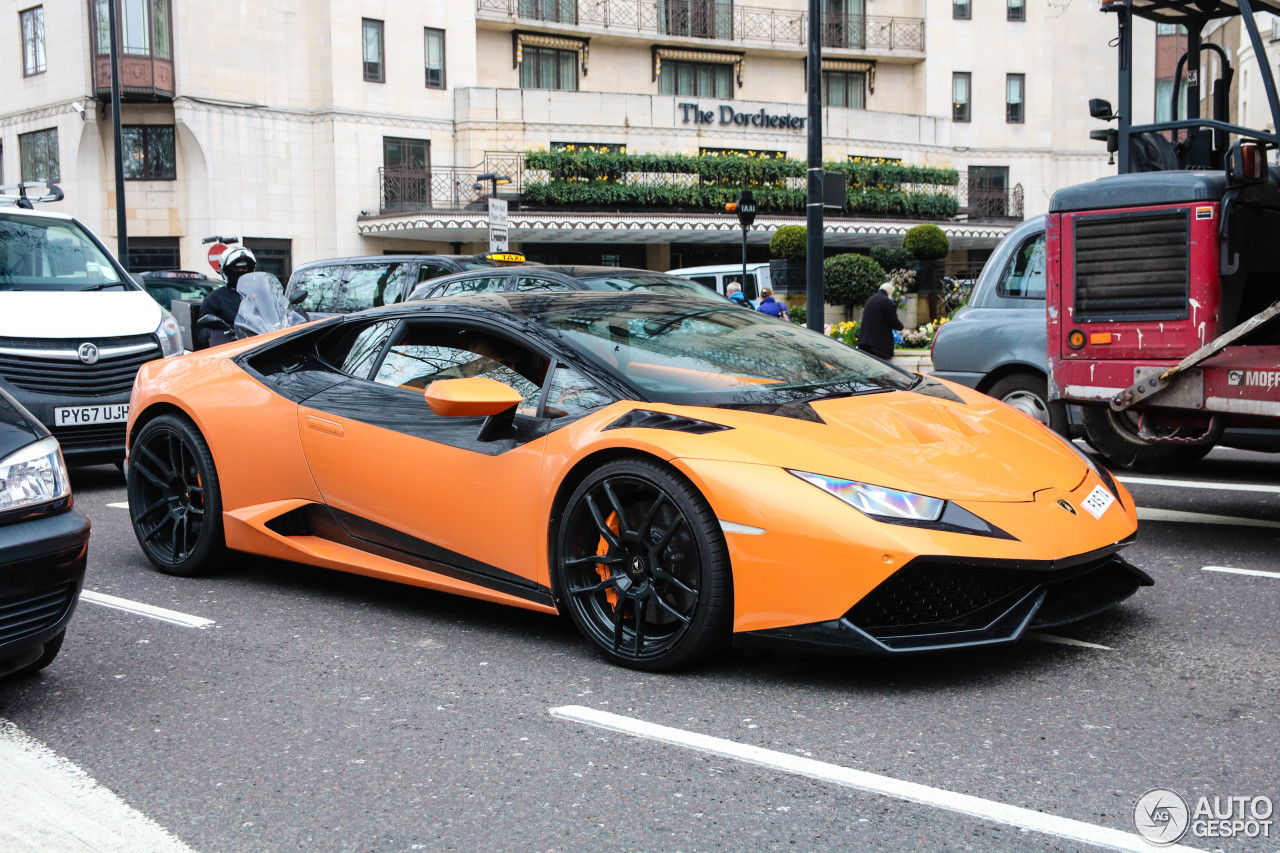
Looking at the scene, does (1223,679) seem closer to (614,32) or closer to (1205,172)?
(1205,172)

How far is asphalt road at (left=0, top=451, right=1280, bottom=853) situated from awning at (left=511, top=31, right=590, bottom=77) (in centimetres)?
3758

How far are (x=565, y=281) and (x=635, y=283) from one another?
507 mm

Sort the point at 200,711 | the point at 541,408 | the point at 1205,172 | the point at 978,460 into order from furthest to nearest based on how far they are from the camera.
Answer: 1. the point at 1205,172
2. the point at 541,408
3. the point at 978,460
4. the point at 200,711

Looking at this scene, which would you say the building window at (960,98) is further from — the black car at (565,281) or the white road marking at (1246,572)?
the white road marking at (1246,572)

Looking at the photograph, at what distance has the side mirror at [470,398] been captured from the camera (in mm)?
4312

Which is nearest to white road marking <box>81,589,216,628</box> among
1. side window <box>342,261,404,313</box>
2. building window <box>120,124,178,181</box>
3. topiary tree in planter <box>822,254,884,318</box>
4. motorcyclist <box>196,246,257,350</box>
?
motorcyclist <box>196,246,257,350</box>

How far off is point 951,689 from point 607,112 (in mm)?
36944

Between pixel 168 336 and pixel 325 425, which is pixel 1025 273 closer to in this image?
pixel 325 425

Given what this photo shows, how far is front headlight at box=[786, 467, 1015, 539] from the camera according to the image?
3.72m

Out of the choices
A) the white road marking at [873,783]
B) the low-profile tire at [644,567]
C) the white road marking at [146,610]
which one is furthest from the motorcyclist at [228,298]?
the white road marking at [873,783]

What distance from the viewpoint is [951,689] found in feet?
12.6

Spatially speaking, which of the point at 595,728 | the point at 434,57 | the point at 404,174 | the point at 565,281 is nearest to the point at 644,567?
the point at 595,728

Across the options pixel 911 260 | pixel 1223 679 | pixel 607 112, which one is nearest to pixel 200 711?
pixel 1223 679

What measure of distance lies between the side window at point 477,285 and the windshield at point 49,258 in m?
2.59
